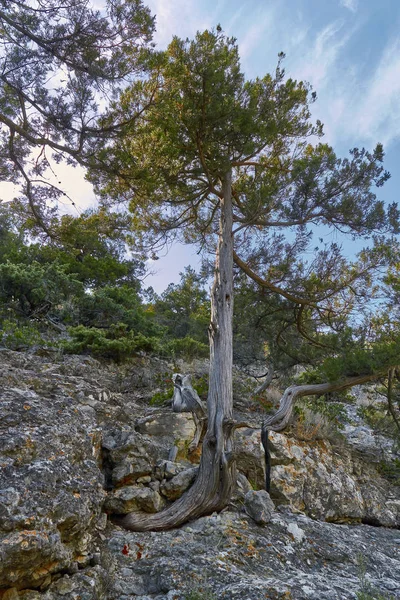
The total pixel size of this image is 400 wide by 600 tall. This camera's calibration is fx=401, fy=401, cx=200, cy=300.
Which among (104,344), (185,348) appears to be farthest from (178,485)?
(185,348)

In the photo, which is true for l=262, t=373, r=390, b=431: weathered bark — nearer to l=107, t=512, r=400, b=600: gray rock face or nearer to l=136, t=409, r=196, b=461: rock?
l=136, t=409, r=196, b=461: rock

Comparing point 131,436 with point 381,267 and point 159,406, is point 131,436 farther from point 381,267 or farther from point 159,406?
point 381,267

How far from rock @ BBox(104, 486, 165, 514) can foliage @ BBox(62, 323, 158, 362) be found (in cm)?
516

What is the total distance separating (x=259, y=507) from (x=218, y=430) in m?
1.22

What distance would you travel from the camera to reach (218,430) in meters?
5.77

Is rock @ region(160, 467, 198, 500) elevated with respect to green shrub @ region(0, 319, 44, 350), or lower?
lower

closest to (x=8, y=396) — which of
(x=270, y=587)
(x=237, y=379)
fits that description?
(x=270, y=587)

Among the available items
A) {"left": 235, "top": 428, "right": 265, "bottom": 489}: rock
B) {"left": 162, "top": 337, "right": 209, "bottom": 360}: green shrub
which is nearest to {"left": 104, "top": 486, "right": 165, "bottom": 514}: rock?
{"left": 235, "top": 428, "right": 265, "bottom": 489}: rock

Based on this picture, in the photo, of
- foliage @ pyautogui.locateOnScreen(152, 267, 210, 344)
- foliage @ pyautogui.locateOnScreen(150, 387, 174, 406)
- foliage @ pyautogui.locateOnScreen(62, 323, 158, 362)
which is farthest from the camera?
foliage @ pyautogui.locateOnScreen(152, 267, 210, 344)

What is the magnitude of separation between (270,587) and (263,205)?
621cm

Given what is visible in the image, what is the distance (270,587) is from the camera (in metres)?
3.20

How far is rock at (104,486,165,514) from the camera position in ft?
14.7

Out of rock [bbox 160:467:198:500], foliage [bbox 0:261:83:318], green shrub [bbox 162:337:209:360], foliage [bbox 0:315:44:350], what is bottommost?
rock [bbox 160:467:198:500]

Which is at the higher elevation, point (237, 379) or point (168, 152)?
point (168, 152)
